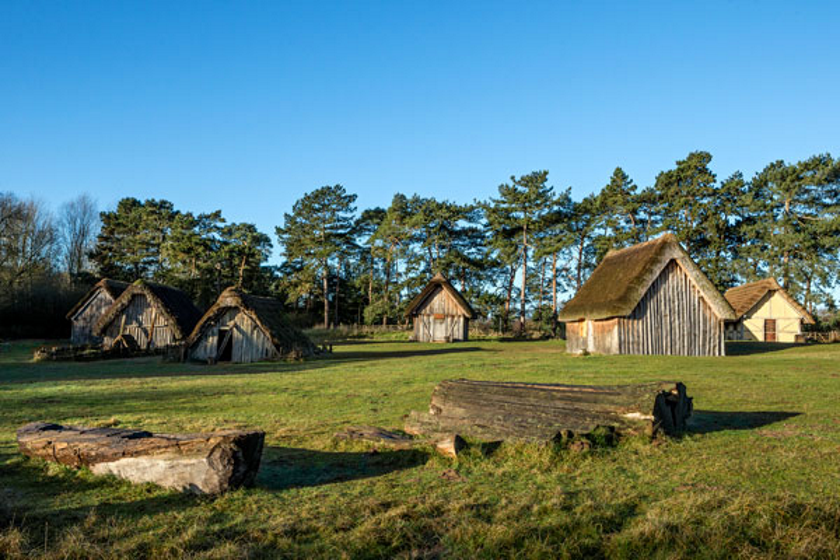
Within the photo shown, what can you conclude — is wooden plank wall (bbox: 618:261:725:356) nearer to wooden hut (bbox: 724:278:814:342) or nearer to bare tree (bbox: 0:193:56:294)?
wooden hut (bbox: 724:278:814:342)

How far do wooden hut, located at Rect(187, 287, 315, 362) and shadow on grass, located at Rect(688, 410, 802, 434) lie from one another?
19.4m

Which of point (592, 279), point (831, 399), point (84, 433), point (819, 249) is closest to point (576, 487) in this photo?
point (84, 433)

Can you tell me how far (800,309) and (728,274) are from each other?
10370 mm

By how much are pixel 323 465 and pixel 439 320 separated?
39.1 m

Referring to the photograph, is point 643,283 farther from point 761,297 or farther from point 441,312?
point 761,297

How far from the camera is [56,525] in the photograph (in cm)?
464

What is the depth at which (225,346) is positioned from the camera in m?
26.0

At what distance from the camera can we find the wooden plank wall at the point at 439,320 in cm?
4528

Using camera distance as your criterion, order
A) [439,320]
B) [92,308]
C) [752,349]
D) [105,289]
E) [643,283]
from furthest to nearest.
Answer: [439,320] < [92,308] < [105,289] < [752,349] < [643,283]

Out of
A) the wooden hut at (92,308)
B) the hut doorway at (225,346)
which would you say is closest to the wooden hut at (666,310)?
the hut doorway at (225,346)

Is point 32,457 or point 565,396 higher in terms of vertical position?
point 565,396

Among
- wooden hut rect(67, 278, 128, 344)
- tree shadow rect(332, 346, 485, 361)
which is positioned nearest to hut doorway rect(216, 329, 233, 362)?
tree shadow rect(332, 346, 485, 361)

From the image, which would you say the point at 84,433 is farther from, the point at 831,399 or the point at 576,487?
the point at 831,399

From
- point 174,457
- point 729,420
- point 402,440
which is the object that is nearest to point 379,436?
point 402,440
